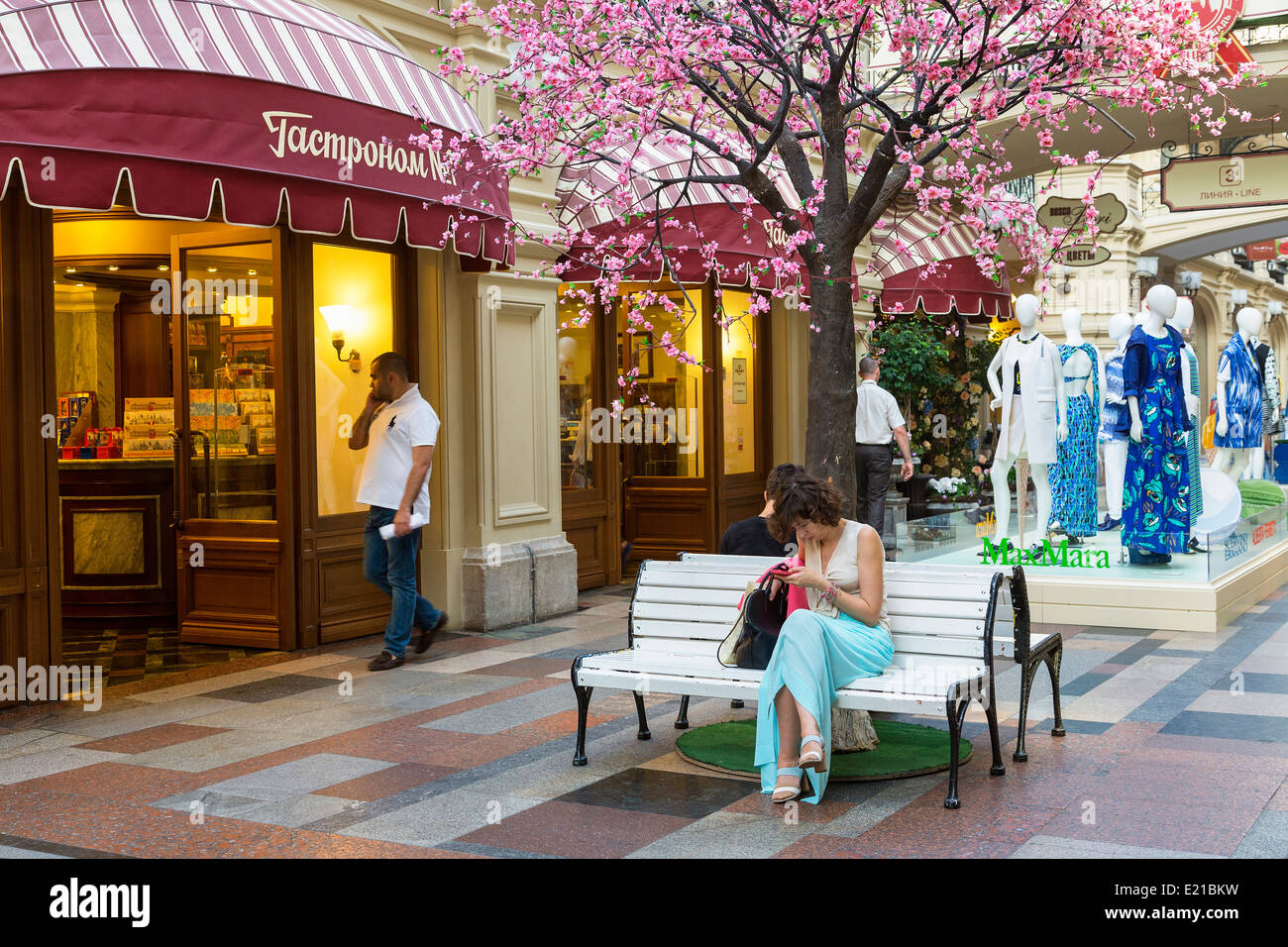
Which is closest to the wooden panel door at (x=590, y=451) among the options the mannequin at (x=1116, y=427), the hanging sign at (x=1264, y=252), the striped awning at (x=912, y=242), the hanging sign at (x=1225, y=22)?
the mannequin at (x=1116, y=427)

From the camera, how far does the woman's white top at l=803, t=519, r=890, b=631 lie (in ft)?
18.1

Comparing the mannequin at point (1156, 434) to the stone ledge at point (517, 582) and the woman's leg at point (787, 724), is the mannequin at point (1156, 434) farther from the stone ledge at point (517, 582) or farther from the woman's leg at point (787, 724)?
the woman's leg at point (787, 724)

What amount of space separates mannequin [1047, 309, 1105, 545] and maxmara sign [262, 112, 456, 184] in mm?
6423

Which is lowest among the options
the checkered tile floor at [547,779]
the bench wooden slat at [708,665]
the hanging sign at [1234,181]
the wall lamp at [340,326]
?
the checkered tile floor at [547,779]

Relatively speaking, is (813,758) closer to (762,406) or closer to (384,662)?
(384,662)

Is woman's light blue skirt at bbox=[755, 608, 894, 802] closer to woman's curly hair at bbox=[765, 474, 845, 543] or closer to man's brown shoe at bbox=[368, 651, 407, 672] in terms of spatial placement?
woman's curly hair at bbox=[765, 474, 845, 543]

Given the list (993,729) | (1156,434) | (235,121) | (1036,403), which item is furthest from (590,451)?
(993,729)

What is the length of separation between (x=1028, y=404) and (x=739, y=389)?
150 inches

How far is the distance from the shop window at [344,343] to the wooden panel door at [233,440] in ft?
1.04

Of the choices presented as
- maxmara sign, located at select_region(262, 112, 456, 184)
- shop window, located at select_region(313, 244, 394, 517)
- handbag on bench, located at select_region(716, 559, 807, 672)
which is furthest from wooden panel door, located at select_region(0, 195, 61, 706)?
handbag on bench, located at select_region(716, 559, 807, 672)

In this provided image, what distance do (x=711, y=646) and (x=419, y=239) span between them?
3.23 metres

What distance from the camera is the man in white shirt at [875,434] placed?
13109 mm

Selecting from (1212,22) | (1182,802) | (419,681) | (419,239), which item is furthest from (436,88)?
(1212,22)
